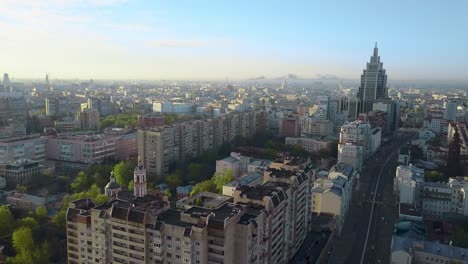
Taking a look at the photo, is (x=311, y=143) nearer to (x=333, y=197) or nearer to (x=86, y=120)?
(x=333, y=197)

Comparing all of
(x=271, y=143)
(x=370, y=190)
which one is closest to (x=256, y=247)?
(x=370, y=190)

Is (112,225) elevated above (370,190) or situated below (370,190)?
above

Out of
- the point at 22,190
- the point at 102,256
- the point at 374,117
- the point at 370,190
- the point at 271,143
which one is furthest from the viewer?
the point at 374,117

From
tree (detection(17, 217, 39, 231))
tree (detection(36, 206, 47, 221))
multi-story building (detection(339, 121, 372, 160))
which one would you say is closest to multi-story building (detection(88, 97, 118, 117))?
multi-story building (detection(339, 121, 372, 160))

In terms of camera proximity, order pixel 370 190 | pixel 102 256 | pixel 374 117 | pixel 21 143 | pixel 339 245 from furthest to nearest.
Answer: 1. pixel 374 117
2. pixel 21 143
3. pixel 370 190
4. pixel 339 245
5. pixel 102 256

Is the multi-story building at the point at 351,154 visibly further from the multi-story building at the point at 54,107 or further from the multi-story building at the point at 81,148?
the multi-story building at the point at 54,107

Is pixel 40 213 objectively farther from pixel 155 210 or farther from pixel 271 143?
pixel 271 143

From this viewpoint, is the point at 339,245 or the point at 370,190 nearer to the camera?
the point at 339,245

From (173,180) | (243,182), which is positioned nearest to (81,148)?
(173,180)
